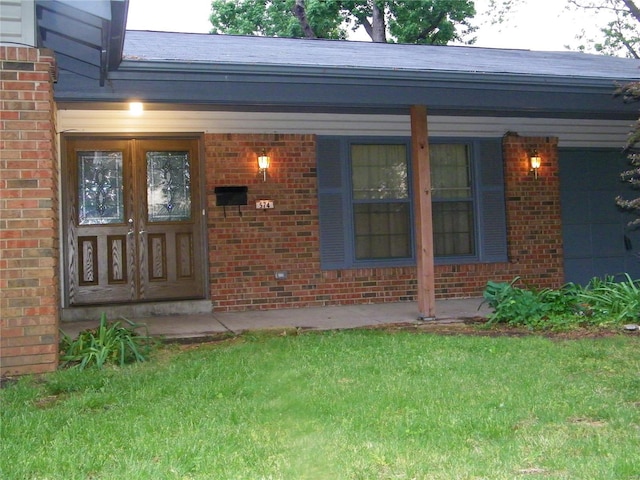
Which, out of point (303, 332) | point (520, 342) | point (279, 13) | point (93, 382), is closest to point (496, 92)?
point (520, 342)

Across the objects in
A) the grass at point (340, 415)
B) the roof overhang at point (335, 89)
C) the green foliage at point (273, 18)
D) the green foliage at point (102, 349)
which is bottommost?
the grass at point (340, 415)

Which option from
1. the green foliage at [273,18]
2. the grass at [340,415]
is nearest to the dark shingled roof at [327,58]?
the grass at [340,415]

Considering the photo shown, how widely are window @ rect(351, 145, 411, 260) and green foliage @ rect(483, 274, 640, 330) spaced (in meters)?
2.24

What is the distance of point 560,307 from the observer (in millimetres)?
7336

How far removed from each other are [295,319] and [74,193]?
307 centimetres

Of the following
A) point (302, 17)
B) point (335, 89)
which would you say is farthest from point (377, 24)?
point (335, 89)

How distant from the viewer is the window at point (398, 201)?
365 inches

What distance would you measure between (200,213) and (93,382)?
4154 millimetres

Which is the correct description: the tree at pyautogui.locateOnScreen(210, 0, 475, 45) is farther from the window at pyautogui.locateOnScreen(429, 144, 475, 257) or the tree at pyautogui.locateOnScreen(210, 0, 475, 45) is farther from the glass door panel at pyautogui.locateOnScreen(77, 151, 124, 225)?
the glass door panel at pyautogui.locateOnScreen(77, 151, 124, 225)

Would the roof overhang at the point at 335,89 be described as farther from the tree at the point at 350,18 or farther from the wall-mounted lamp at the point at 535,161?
the tree at the point at 350,18

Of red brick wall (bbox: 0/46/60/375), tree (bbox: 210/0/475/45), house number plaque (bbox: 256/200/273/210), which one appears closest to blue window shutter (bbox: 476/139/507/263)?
house number plaque (bbox: 256/200/273/210)

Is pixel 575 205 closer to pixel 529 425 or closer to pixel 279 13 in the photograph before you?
pixel 529 425

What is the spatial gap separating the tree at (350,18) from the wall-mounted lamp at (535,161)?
12.7 meters

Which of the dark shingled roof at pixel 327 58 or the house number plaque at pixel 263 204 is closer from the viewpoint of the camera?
the dark shingled roof at pixel 327 58
